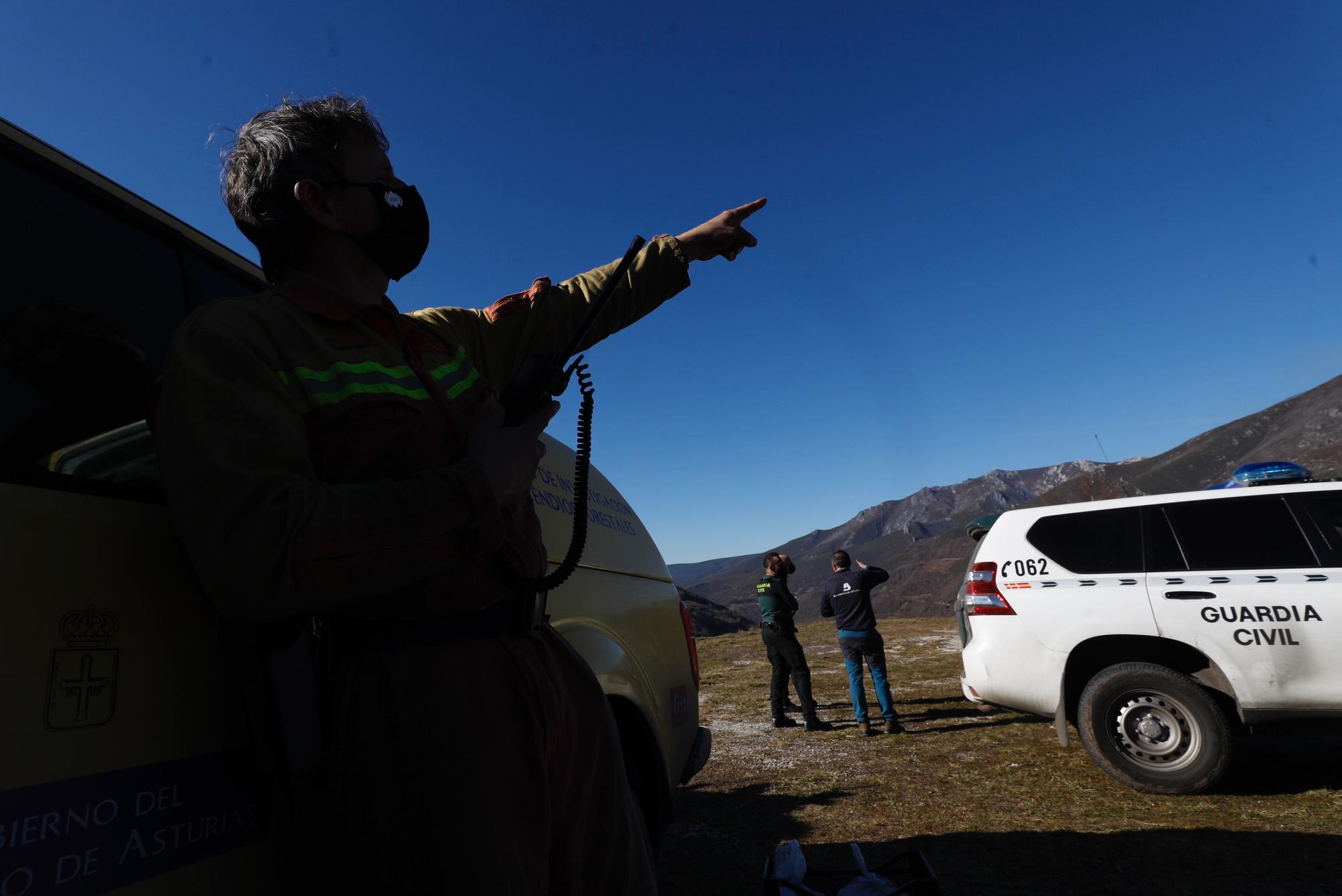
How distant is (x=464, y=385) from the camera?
1.52 metres

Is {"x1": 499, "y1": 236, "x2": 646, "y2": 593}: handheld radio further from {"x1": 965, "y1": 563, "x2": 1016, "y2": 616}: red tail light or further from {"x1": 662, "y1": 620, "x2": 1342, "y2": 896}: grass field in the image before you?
{"x1": 965, "y1": 563, "x2": 1016, "y2": 616}: red tail light

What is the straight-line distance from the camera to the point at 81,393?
1.35 metres

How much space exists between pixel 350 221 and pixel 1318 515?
623cm

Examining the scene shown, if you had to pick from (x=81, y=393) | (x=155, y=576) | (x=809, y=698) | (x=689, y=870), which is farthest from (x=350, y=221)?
(x=809, y=698)

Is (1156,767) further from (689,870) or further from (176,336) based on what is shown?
(176,336)

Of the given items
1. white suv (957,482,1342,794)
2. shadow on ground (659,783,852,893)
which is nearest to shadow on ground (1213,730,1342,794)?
white suv (957,482,1342,794)

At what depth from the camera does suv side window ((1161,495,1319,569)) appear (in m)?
5.03

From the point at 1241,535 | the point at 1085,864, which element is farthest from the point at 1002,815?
the point at 1241,535

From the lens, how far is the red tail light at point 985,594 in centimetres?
573

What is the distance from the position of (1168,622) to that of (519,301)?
5179mm

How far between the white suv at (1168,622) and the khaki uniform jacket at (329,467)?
514 centimetres

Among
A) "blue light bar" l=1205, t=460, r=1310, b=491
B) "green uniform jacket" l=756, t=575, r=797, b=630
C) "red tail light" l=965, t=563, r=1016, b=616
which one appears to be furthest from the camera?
"green uniform jacket" l=756, t=575, r=797, b=630

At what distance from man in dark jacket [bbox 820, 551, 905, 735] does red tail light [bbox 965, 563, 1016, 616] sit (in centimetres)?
176

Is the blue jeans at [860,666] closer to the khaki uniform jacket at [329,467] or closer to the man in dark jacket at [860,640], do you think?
the man in dark jacket at [860,640]
